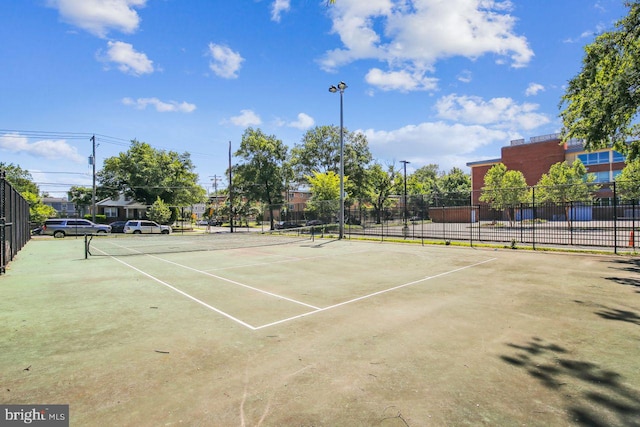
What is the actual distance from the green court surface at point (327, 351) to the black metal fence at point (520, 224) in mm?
10454

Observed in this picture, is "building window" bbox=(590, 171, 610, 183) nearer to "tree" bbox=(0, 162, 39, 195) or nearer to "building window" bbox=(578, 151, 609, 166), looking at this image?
"building window" bbox=(578, 151, 609, 166)

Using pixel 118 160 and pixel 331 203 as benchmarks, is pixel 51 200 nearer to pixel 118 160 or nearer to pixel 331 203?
pixel 118 160

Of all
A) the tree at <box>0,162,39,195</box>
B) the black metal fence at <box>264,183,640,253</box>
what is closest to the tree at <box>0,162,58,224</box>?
the tree at <box>0,162,39,195</box>

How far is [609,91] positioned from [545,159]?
57.8 m

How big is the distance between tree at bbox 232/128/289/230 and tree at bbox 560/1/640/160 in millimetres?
43660

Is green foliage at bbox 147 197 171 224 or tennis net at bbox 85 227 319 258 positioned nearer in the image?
tennis net at bbox 85 227 319 258

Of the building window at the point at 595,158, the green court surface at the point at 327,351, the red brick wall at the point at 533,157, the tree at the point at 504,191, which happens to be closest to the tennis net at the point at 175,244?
the green court surface at the point at 327,351

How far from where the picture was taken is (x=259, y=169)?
5409 cm

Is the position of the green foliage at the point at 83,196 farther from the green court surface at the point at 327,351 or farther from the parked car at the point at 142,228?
the green court surface at the point at 327,351

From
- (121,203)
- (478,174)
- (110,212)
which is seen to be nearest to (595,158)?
(478,174)

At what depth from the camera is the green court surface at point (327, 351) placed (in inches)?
124

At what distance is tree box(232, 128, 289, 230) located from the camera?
2125 inches

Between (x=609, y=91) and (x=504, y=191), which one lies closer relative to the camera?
(x=609, y=91)

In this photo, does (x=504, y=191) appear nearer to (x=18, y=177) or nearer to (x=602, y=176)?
(x=602, y=176)
